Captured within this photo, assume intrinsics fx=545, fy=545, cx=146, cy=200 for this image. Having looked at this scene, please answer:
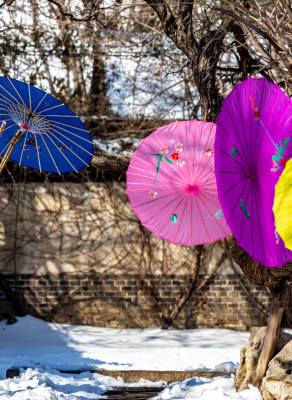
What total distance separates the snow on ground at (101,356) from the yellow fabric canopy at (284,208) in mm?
2116

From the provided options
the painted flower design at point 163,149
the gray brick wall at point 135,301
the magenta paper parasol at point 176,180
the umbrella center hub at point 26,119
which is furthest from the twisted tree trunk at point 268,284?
the gray brick wall at point 135,301

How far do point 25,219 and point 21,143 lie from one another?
3.67 meters

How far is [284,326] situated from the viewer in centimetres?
812

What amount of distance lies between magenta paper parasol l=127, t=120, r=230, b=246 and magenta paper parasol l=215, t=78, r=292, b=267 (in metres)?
0.65

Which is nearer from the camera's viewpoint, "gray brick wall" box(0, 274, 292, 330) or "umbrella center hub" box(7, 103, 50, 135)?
"umbrella center hub" box(7, 103, 50, 135)

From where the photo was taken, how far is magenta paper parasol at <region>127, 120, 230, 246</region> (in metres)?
4.21

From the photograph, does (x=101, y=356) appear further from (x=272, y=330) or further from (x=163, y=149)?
(x=163, y=149)

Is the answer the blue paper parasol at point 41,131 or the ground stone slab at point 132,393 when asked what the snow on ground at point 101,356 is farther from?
the blue paper parasol at point 41,131

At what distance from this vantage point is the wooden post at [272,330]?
15.6ft

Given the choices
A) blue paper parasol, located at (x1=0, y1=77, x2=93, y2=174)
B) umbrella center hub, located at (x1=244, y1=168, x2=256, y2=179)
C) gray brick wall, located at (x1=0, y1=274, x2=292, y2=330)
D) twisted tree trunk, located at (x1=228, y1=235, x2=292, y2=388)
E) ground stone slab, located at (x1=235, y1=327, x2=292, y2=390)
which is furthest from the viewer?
gray brick wall, located at (x1=0, y1=274, x2=292, y2=330)

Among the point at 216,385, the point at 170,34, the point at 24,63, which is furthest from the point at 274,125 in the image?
the point at 24,63

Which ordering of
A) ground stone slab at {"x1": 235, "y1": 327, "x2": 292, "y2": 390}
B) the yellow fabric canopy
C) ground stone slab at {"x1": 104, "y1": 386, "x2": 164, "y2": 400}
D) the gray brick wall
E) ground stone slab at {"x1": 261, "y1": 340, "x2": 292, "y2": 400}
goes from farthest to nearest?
the gray brick wall
ground stone slab at {"x1": 104, "y1": 386, "x2": 164, "y2": 400}
ground stone slab at {"x1": 235, "y1": 327, "x2": 292, "y2": 390}
ground stone slab at {"x1": 261, "y1": 340, "x2": 292, "y2": 400}
the yellow fabric canopy

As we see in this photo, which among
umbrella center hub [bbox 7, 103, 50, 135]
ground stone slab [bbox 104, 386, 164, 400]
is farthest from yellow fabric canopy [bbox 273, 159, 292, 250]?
ground stone slab [bbox 104, 386, 164, 400]

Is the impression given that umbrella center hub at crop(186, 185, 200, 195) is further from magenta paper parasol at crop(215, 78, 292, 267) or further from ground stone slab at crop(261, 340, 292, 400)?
ground stone slab at crop(261, 340, 292, 400)
